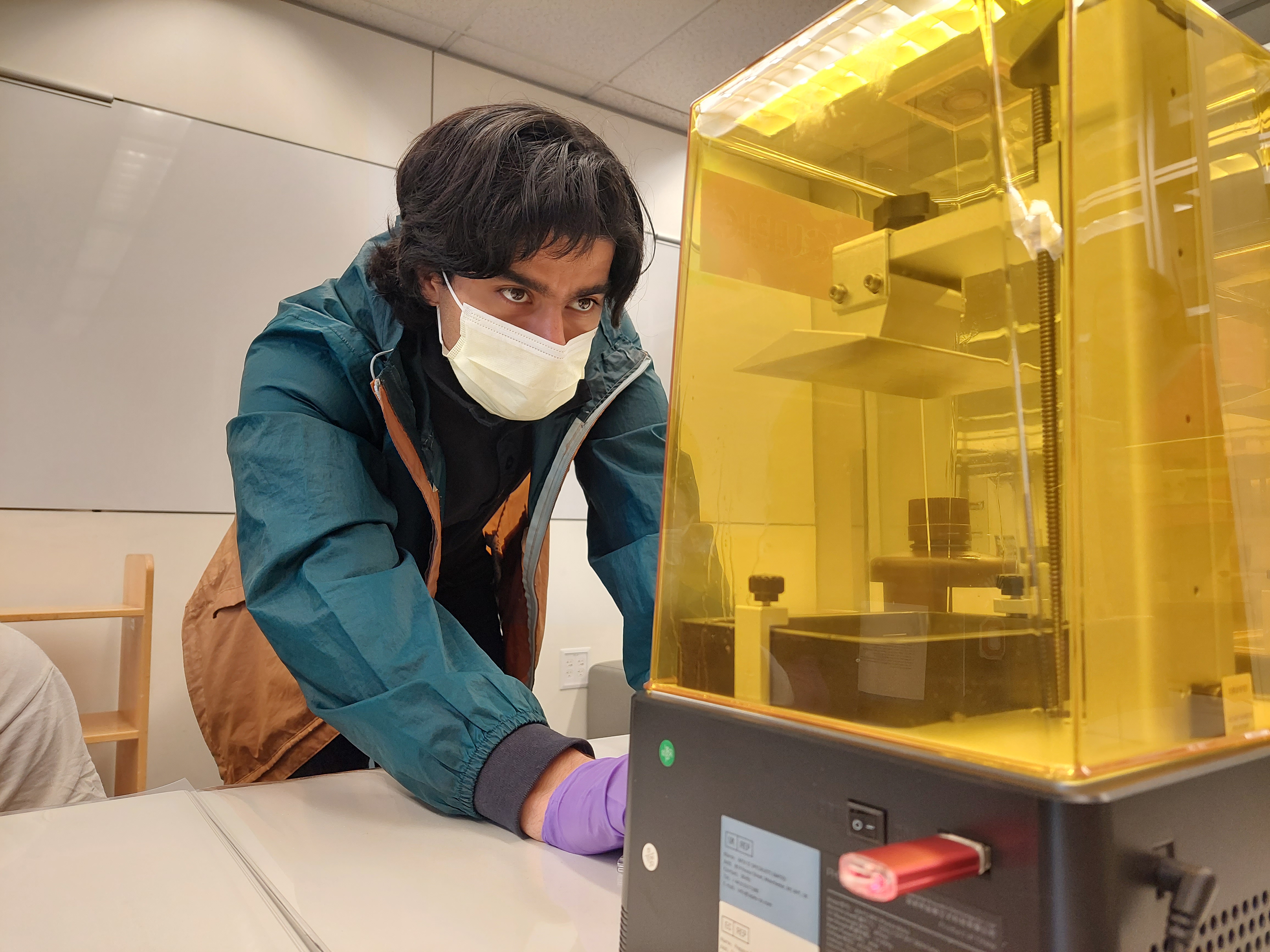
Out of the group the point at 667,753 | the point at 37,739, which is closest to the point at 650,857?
the point at 667,753

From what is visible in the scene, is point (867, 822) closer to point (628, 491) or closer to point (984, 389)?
point (984, 389)

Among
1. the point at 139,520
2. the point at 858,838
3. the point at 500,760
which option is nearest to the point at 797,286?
the point at 858,838

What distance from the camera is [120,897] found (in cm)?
55

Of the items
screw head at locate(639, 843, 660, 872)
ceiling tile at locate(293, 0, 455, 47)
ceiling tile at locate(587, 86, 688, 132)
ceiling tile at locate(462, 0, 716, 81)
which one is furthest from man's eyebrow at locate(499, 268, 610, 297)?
ceiling tile at locate(587, 86, 688, 132)

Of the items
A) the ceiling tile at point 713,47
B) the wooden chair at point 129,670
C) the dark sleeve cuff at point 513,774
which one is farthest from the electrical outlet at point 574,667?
the dark sleeve cuff at point 513,774

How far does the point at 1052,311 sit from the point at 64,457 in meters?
2.15

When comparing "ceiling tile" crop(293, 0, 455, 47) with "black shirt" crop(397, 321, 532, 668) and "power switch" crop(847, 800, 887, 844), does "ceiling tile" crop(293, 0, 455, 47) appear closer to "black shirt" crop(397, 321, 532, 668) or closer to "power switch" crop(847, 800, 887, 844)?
"black shirt" crop(397, 321, 532, 668)

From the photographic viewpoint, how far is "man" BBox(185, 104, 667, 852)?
28.3 inches

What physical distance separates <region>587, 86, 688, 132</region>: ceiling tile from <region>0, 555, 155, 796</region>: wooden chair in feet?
6.21

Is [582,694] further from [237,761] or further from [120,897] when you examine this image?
[120,897]

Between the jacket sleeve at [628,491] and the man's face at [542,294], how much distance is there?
0.45ft

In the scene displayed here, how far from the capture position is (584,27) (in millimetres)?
2355

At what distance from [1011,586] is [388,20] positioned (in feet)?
8.22

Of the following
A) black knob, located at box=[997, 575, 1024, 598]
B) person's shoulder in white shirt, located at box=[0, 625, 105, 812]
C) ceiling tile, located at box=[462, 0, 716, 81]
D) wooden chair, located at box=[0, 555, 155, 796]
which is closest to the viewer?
black knob, located at box=[997, 575, 1024, 598]
